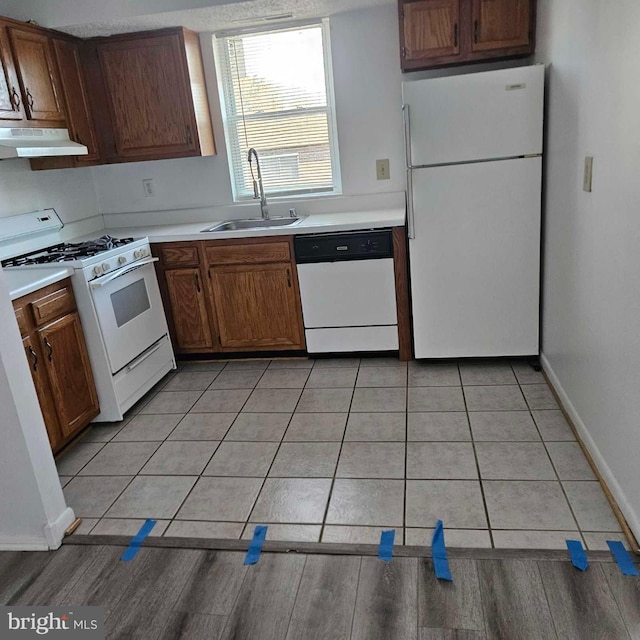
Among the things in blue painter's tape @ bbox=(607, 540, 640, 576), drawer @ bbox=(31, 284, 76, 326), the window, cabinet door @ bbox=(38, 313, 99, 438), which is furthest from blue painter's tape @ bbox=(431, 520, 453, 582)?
the window

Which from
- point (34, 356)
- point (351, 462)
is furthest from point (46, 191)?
point (351, 462)

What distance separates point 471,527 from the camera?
190 centimetres

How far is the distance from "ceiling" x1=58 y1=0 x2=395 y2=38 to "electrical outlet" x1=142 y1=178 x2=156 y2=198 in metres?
0.95

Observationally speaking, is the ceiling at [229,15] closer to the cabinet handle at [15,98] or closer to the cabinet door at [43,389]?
the cabinet handle at [15,98]

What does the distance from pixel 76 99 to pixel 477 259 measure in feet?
8.44

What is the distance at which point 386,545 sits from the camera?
185cm

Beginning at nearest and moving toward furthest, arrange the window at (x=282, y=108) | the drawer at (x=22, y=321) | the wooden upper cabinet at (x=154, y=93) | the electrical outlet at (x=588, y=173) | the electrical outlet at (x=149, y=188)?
the electrical outlet at (x=588, y=173), the drawer at (x=22, y=321), the wooden upper cabinet at (x=154, y=93), the window at (x=282, y=108), the electrical outlet at (x=149, y=188)

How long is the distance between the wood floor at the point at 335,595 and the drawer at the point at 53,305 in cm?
105

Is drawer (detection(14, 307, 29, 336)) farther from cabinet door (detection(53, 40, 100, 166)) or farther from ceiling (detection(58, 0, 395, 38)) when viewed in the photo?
ceiling (detection(58, 0, 395, 38))

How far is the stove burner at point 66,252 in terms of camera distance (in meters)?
2.84

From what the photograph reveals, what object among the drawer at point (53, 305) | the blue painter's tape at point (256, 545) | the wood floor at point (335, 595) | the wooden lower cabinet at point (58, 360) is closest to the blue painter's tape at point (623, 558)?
the wood floor at point (335, 595)

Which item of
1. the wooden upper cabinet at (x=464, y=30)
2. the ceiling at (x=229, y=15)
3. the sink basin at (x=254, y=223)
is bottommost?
the sink basin at (x=254, y=223)

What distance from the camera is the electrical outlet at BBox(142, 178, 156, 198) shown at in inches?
152

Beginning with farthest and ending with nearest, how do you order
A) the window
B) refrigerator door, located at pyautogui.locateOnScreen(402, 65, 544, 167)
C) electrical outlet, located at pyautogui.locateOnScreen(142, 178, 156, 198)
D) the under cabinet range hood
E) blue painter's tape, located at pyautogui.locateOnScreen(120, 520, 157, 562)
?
electrical outlet, located at pyautogui.locateOnScreen(142, 178, 156, 198) → the window → refrigerator door, located at pyautogui.locateOnScreen(402, 65, 544, 167) → the under cabinet range hood → blue painter's tape, located at pyautogui.locateOnScreen(120, 520, 157, 562)
